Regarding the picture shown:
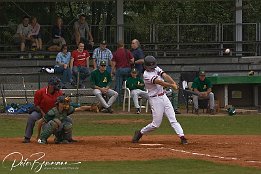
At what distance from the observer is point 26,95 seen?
28.4 metres

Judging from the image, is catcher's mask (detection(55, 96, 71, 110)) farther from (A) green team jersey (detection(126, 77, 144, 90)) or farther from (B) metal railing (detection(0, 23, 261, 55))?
(B) metal railing (detection(0, 23, 261, 55))

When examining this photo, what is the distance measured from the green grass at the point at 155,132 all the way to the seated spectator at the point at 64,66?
2.41m

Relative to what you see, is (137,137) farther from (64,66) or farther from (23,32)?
(23,32)

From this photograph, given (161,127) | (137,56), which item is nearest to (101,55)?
(137,56)

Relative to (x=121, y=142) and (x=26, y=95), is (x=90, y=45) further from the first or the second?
(x=121, y=142)

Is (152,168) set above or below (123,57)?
below

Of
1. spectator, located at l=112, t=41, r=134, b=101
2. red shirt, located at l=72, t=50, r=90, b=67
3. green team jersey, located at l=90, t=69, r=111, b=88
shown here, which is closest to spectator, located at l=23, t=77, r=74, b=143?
green team jersey, located at l=90, t=69, r=111, b=88

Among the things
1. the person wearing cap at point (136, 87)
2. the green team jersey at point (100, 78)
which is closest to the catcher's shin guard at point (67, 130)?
the green team jersey at point (100, 78)

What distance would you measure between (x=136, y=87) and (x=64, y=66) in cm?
306

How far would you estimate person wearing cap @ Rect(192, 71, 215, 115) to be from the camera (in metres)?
27.2

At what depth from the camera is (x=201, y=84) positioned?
2736cm

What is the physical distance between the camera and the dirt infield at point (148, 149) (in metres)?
14.9

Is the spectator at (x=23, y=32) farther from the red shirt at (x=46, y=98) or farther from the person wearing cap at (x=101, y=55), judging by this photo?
the red shirt at (x=46, y=98)

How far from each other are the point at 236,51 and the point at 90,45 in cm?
647
